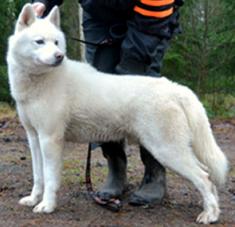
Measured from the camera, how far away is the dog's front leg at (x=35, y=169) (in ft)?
14.4

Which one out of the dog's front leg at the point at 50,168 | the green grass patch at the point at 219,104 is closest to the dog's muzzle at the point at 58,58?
the dog's front leg at the point at 50,168

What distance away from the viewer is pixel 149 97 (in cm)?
416

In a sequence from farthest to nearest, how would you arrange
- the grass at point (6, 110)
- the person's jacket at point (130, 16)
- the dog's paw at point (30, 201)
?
the grass at point (6, 110) → the dog's paw at point (30, 201) → the person's jacket at point (130, 16)

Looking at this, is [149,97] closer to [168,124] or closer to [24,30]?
[168,124]

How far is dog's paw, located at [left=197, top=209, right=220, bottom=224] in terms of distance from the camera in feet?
13.7

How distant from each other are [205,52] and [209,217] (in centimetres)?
647

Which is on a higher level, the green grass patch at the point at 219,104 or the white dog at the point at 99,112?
the white dog at the point at 99,112

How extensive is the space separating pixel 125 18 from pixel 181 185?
1625mm

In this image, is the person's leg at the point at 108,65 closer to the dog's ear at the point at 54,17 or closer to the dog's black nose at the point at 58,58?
the dog's ear at the point at 54,17

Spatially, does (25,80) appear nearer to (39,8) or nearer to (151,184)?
(39,8)

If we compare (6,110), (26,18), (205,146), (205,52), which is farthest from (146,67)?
(6,110)

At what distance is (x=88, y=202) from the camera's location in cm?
468

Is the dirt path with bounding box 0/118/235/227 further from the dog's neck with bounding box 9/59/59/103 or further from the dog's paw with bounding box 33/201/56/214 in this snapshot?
the dog's neck with bounding box 9/59/59/103

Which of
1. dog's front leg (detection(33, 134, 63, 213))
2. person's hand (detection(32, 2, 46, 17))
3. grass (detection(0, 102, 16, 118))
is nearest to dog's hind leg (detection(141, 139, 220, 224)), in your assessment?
dog's front leg (detection(33, 134, 63, 213))
